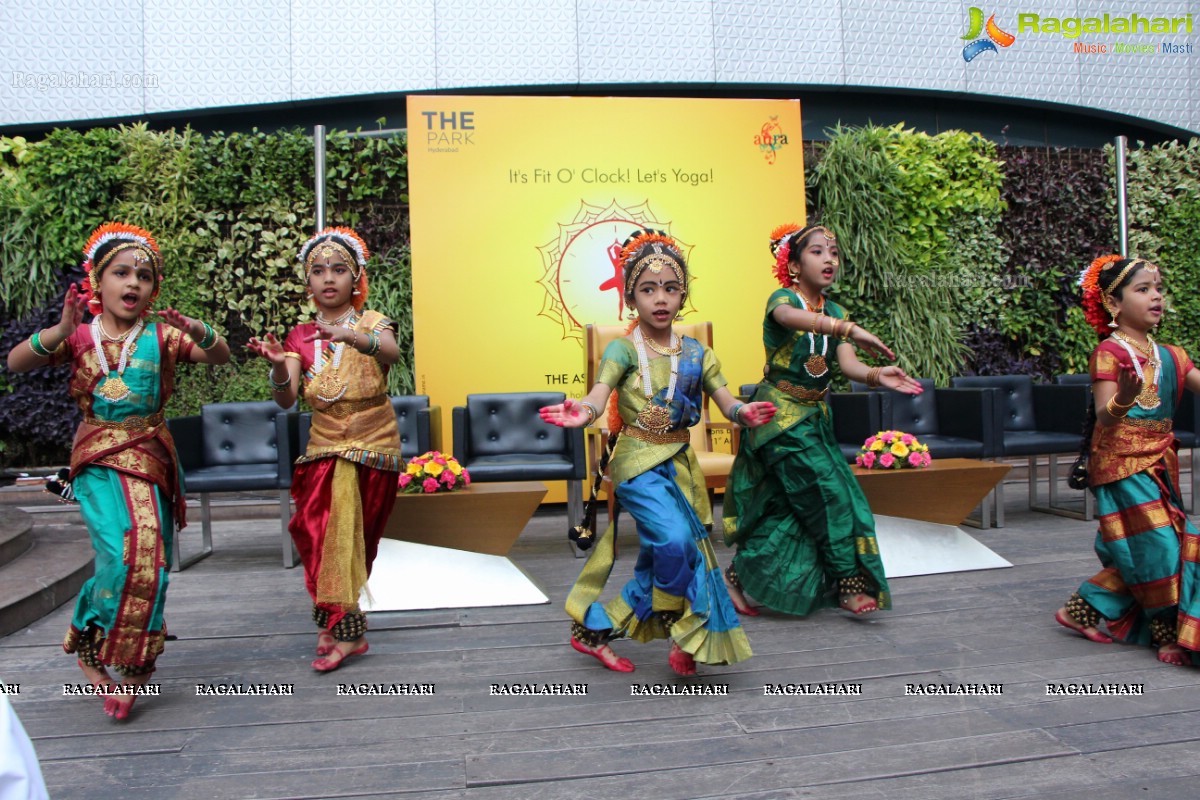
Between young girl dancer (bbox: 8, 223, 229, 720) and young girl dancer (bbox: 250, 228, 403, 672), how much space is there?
0.40m

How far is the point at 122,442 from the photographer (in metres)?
3.07

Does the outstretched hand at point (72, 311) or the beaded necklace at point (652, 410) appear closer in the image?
the outstretched hand at point (72, 311)

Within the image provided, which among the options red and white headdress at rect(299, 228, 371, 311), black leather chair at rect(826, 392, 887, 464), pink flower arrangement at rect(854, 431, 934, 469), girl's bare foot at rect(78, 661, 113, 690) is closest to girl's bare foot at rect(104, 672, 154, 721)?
girl's bare foot at rect(78, 661, 113, 690)

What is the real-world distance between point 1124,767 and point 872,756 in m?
0.65

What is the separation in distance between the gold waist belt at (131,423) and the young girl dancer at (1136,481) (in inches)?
136

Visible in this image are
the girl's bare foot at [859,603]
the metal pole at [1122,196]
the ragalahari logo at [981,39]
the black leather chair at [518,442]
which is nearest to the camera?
the girl's bare foot at [859,603]

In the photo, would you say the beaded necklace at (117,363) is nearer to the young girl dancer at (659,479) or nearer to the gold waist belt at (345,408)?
the gold waist belt at (345,408)

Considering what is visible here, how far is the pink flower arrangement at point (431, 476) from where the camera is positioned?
4.61 meters

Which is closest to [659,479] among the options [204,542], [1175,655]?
[1175,655]

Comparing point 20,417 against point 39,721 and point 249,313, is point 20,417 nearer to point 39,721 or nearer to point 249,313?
point 249,313

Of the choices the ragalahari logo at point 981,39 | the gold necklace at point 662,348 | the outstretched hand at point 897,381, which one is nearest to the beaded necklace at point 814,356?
the outstretched hand at point 897,381

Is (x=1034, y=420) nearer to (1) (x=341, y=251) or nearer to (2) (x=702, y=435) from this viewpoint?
(2) (x=702, y=435)

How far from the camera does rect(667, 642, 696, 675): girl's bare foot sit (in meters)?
3.13

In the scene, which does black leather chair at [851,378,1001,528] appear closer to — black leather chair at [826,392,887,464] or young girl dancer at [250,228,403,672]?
black leather chair at [826,392,887,464]
